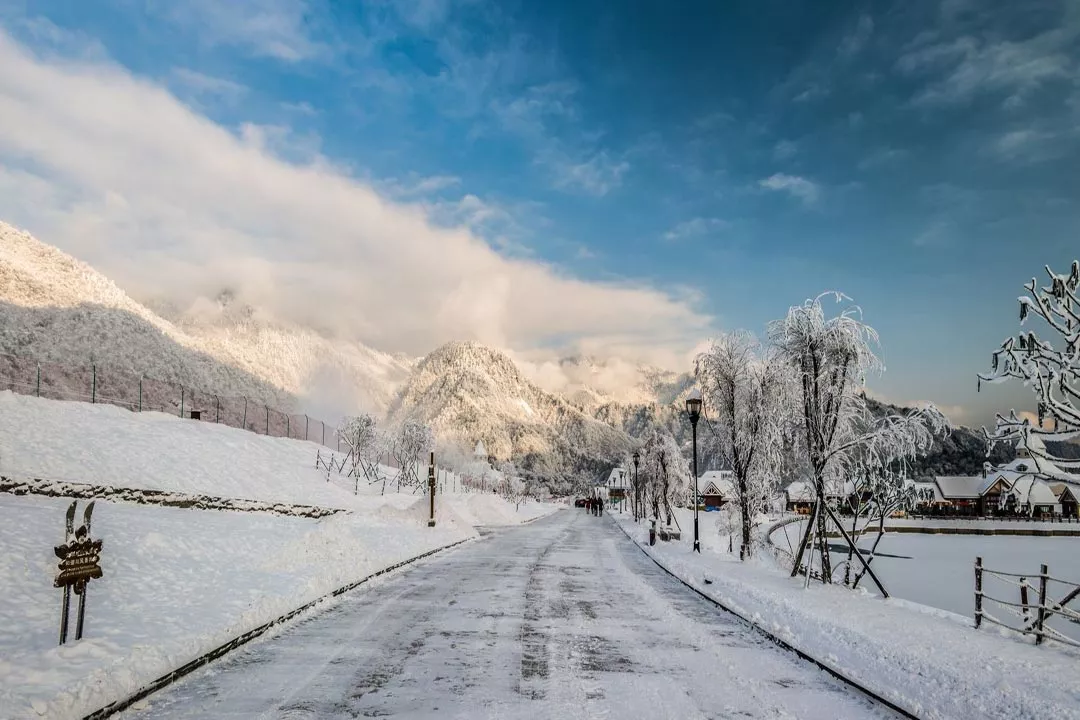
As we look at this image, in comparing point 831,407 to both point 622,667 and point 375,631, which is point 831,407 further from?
point 375,631

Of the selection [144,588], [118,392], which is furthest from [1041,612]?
[118,392]

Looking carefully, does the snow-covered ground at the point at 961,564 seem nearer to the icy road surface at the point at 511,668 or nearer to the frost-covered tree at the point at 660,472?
the frost-covered tree at the point at 660,472

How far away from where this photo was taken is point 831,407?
1845cm

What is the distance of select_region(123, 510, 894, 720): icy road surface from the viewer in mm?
6980

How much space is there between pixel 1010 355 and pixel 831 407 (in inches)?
392

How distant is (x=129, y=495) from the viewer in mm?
21016

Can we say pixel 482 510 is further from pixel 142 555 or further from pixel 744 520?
pixel 142 555

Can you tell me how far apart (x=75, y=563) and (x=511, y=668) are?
585cm

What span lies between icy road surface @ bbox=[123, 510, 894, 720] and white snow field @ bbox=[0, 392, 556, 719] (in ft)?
3.21

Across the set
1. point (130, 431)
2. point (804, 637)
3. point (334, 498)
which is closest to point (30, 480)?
point (130, 431)

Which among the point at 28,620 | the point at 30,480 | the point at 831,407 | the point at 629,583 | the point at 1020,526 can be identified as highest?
the point at 831,407

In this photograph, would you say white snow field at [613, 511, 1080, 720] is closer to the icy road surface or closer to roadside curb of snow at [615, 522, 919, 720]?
roadside curb of snow at [615, 522, 919, 720]

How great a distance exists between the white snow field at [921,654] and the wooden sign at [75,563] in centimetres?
999

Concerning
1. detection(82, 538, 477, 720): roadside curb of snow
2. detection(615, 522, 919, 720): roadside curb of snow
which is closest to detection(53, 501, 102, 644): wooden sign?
detection(82, 538, 477, 720): roadside curb of snow
